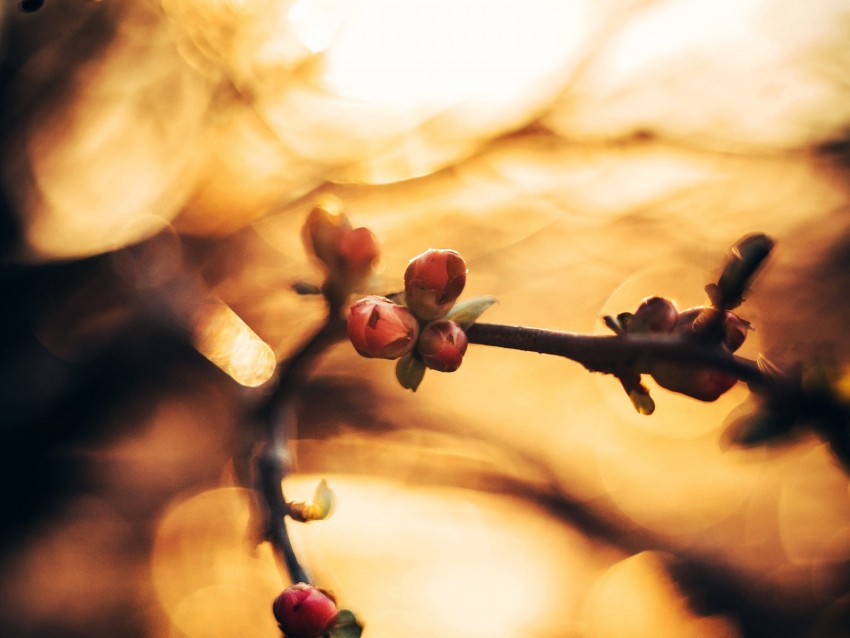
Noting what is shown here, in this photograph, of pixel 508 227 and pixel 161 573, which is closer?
pixel 508 227

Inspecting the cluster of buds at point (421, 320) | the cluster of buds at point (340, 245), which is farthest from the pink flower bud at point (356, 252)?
the cluster of buds at point (421, 320)

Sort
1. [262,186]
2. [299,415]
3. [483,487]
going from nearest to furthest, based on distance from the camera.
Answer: [262,186], [299,415], [483,487]

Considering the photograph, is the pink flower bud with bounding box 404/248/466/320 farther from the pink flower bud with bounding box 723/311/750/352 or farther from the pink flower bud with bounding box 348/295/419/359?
the pink flower bud with bounding box 723/311/750/352

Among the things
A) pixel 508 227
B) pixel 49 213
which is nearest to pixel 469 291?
pixel 508 227

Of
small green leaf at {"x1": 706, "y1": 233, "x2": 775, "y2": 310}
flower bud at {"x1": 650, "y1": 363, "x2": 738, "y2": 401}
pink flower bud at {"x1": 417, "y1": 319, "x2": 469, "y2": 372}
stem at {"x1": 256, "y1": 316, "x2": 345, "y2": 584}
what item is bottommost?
stem at {"x1": 256, "y1": 316, "x2": 345, "y2": 584}

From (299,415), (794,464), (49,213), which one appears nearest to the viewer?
(49,213)

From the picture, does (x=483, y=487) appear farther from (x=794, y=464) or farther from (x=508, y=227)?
(x=794, y=464)

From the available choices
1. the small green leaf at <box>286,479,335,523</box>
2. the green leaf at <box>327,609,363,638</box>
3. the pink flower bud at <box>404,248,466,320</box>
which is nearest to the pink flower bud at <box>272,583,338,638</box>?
the green leaf at <box>327,609,363,638</box>
